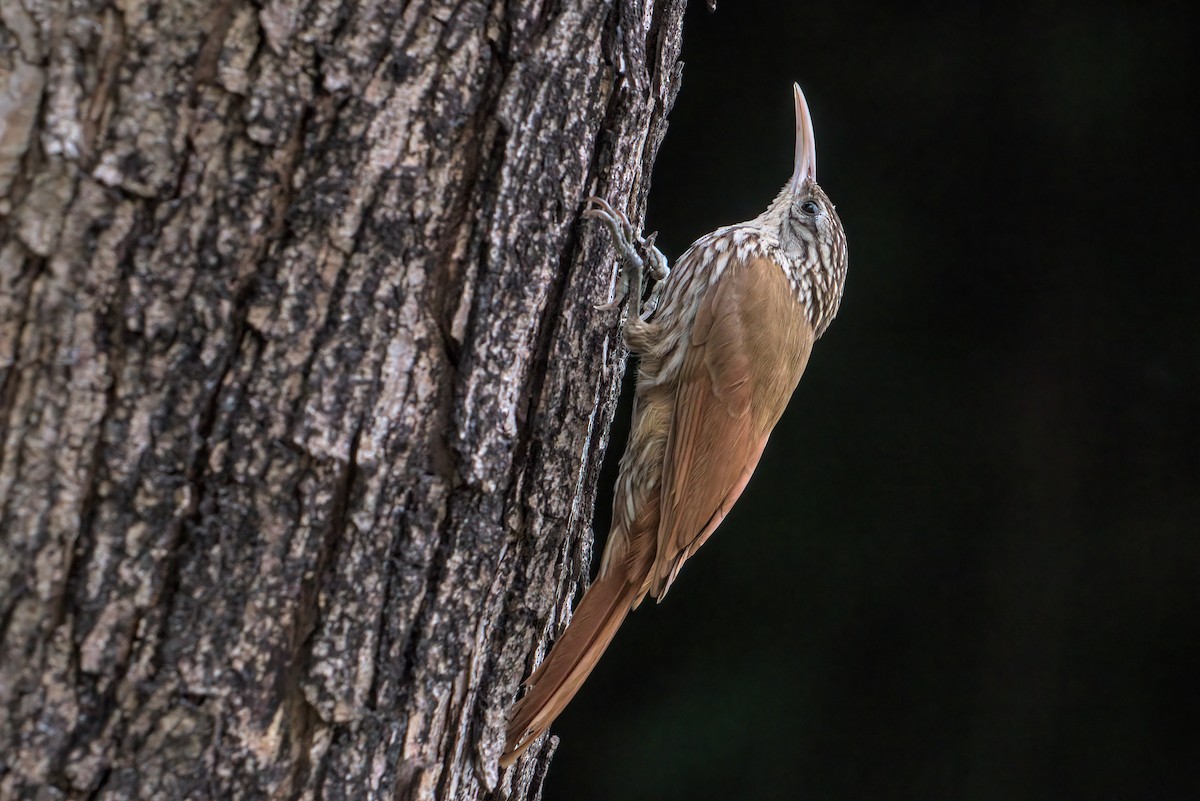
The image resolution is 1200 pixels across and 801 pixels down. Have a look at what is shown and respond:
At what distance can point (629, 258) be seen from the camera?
68.5 inches

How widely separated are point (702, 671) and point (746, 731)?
9.0 inches

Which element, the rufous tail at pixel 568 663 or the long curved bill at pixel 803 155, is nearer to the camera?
the rufous tail at pixel 568 663

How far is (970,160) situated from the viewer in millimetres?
3381

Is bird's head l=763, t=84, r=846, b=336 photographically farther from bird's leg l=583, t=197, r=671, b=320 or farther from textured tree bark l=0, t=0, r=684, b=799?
textured tree bark l=0, t=0, r=684, b=799

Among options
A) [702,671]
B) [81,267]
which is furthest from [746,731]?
[81,267]

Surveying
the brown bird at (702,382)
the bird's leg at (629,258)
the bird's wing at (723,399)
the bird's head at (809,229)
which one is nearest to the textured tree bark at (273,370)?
the bird's leg at (629,258)

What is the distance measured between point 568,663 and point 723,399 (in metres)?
0.76

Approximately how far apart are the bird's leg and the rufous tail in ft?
1.67

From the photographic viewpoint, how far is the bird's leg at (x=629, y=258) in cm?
150

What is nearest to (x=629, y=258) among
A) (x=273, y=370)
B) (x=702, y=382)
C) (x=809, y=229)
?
(x=702, y=382)

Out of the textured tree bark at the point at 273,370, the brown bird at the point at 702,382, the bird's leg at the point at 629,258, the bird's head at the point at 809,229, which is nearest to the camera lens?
the textured tree bark at the point at 273,370

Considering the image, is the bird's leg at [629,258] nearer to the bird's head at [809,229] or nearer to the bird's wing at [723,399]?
the bird's wing at [723,399]

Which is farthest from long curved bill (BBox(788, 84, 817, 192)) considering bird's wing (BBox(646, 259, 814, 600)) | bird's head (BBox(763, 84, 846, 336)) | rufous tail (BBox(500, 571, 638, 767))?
rufous tail (BBox(500, 571, 638, 767))

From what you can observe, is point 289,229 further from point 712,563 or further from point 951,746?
point 951,746
